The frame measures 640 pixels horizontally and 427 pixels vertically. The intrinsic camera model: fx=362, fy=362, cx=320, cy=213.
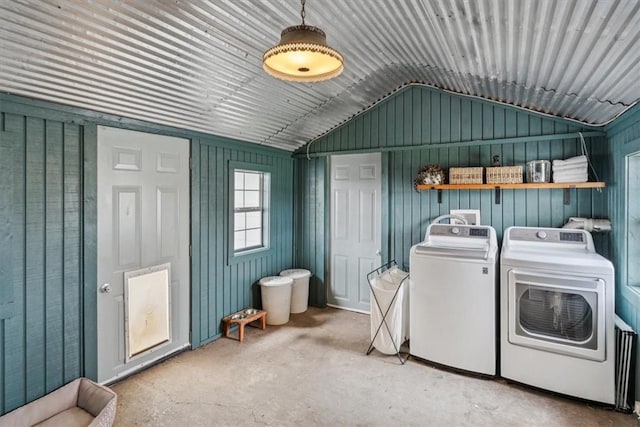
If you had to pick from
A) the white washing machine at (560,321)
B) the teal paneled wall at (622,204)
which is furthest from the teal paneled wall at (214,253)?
the teal paneled wall at (622,204)

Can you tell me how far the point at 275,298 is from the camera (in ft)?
14.9

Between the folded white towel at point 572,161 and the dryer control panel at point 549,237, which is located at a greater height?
the folded white towel at point 572,161

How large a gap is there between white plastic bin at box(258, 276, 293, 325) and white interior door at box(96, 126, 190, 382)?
1022 mm

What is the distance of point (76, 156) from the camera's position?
9.44 ft

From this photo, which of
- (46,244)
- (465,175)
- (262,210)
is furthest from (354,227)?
(46,244)

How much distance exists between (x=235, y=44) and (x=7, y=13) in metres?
1.33

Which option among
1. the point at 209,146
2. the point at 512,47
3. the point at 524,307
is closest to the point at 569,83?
the point at 512,47

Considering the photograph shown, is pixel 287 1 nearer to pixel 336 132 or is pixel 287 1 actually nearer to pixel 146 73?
pixel 146 73

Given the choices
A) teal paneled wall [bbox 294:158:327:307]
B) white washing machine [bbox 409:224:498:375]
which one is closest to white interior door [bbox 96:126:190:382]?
teal paneled wall [bbox 294:158:327:307]

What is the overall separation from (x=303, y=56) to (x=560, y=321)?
9.47ft

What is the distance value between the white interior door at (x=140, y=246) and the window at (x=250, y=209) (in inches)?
33.8

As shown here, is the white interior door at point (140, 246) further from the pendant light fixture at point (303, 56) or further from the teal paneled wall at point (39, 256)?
the pendant light fixture at point (303, 56)

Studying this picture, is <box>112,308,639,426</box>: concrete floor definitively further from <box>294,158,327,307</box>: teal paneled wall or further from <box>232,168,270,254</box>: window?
<box>294,158,327,307</box>: teal paneled wall

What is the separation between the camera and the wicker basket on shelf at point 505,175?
12.2ft
